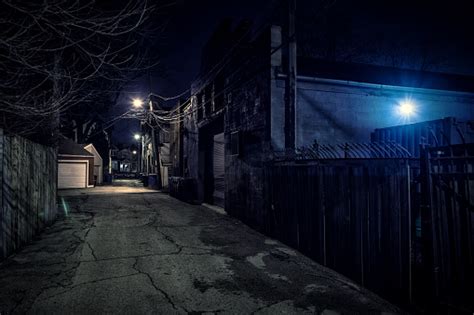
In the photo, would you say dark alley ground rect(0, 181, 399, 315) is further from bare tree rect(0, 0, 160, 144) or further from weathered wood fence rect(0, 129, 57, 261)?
bare tree rect(0, 0, 160, 144)

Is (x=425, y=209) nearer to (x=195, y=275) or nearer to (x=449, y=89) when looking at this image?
(x=195, y=275)

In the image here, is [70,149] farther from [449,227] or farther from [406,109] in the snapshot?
[449,227]

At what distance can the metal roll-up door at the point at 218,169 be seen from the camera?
1436cm

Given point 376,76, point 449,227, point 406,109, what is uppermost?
point 376,76

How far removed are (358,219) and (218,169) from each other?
411 inches

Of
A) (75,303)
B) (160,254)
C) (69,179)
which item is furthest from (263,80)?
(69,179)

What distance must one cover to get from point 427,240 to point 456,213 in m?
0.51

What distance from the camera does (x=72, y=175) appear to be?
87.2 feet

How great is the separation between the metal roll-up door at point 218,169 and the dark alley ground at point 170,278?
6.19 m

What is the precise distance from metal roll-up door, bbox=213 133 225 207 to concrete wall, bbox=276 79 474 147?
5.68 meters

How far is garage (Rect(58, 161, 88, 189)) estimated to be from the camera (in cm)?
2602

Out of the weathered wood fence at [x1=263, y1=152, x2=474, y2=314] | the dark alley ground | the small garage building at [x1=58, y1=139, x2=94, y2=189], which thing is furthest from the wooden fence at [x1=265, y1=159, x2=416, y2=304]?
the small garage building at [x1=58, y1=139, x2=94, y2=189]

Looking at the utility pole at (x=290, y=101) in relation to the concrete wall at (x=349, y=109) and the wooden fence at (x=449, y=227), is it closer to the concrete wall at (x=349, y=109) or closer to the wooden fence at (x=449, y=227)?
the concrete wall at (x=349, y=109)

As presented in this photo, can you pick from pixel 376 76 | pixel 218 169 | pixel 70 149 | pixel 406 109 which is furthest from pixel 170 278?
pixel 70 149
